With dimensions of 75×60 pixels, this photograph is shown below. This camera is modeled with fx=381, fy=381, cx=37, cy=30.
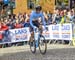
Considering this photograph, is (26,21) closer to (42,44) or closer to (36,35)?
(36,35)

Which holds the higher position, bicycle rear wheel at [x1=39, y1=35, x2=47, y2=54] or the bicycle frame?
the bicycle frame

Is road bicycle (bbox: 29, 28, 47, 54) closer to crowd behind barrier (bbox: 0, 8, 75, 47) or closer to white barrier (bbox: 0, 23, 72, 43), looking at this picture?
crowd behind barrier (bbox: 0, 8, 75, 47)

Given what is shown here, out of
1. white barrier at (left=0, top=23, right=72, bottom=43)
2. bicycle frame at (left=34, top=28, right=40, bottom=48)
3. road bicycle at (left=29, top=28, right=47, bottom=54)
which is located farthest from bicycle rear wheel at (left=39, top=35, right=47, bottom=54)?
white barrier at (left=0, top=23, right=72, bottom=43)

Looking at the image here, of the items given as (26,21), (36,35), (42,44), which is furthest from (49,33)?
(42,44)

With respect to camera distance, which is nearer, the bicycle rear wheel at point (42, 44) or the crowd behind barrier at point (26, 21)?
the bicycle rear wheel at point (42, 44)

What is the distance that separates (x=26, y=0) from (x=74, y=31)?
13322 mm

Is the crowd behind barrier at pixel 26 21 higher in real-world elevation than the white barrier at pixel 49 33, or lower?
higher

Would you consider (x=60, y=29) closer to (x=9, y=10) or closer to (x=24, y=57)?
(x=24, y=57)

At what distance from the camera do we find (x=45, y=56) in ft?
50.6

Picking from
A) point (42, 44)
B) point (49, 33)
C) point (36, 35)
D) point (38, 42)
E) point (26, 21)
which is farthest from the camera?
point (26, 21)

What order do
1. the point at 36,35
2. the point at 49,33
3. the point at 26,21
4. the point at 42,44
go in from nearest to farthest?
the point at 42,44 → the point at 36,35 → the point at 49,33 → the point at 26,21

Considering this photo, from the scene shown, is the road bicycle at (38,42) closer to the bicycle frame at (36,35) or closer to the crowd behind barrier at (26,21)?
the bicycle frame at (36,35)

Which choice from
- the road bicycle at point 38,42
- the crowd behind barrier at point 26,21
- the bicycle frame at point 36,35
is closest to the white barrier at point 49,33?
the crowd behind barrier at point 26,21

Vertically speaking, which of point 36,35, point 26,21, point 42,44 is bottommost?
point 42,44
